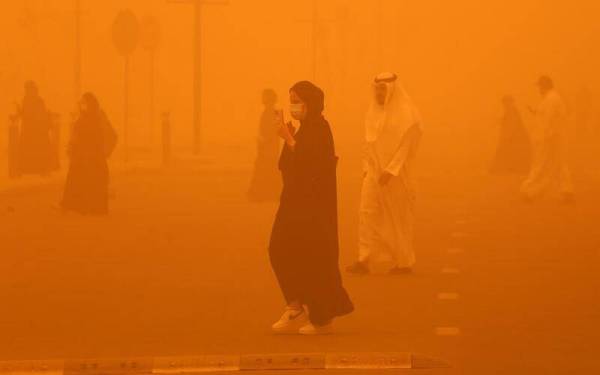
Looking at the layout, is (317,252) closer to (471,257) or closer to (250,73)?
(471,257)

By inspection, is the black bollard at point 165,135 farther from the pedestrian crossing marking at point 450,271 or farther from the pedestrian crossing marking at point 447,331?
the pedestrian crossing marking at point 447,331

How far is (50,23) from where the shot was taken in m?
97.6

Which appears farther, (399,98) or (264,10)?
(264,10)

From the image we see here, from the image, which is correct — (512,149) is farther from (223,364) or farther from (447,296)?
(223,364)

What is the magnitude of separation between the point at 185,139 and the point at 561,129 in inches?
1028

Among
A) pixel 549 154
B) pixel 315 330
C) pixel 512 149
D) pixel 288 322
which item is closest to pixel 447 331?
pixel 315 330

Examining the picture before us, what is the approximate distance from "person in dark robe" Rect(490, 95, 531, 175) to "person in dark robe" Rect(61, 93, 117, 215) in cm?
1163

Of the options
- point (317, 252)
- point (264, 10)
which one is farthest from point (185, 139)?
point (264, 10)

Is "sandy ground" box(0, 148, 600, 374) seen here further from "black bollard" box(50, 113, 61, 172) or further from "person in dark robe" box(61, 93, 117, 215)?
"black bollard" box(50, 113, 61, 172)

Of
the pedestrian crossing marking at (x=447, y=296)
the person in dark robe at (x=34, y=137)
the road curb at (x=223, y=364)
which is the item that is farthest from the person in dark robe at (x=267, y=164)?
the road curb at (x=223, y=364)

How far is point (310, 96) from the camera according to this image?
1206cm

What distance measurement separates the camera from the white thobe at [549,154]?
82.8ft

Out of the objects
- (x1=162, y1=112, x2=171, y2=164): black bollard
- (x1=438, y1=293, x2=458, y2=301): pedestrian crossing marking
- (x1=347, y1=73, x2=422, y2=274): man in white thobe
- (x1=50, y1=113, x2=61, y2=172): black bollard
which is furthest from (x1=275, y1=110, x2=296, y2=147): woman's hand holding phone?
(x1=162, y1=112, x2=171, y2=164): black bollard

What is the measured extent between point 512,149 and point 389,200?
1783 centimetres
